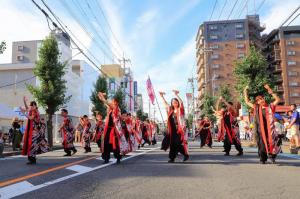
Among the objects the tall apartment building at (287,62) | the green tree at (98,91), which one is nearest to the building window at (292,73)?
the tall apartment building at (287,62)

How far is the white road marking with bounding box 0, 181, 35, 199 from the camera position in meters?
5.26

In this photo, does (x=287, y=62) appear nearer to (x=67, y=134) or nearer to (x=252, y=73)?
(x=252, y=73)

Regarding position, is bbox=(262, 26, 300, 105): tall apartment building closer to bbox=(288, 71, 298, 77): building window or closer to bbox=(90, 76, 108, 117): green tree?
bbox=(288, 71, 298, 77): building window

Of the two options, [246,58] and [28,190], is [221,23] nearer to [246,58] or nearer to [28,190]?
[246,58]

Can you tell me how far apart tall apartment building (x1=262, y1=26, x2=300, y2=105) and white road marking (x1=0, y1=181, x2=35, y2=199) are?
77709 mm

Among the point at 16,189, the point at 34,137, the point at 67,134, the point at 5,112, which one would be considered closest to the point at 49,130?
the point at 5,112

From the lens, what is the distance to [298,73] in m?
80.1

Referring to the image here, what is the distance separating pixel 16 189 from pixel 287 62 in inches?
3196

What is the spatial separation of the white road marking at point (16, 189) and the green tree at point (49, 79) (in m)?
18.3

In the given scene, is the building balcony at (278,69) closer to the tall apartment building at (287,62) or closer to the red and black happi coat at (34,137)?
the tall apartment building at (287,62)

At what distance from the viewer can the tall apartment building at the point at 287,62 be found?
79.4 meters

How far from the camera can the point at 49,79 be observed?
2456 centimetres

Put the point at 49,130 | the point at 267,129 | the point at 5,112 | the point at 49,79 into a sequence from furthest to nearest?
the point at 5,112 → the point at 49,79 → the point at 49,130 → the point at 267,129

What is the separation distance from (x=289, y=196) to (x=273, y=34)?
84.1 meters
